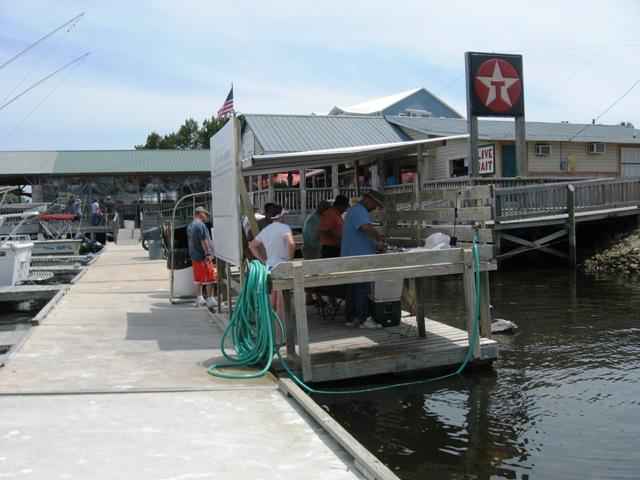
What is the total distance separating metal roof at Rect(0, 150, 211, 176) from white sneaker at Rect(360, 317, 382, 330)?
27244 millimetres

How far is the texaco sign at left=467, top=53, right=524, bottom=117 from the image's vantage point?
21.7 m

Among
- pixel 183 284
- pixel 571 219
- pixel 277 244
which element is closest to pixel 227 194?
pixel 277 244

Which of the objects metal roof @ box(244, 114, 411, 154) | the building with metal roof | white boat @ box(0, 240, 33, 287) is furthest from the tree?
white boat @ box(0, 240, 33, 287)

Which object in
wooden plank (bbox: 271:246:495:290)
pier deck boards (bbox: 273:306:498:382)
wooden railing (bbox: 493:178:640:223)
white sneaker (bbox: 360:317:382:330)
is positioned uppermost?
wooden railing (bbox: 493:178:640:223)

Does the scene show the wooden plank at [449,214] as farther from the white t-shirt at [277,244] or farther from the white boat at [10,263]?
the white boat at [10,263]

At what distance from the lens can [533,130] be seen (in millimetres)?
27719

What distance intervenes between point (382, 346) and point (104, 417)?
11.3 ft

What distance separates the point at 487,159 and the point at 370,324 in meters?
18.4

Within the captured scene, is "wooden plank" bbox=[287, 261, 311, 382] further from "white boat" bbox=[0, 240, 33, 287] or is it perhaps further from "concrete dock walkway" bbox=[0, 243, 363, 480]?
"white boat" bbox=[0, 240, 33, 287]

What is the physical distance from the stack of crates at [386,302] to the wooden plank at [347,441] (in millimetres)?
2405

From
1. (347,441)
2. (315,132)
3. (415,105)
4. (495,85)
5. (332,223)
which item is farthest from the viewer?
(415,105)

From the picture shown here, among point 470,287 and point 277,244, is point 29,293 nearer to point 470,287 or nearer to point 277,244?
point 277,244

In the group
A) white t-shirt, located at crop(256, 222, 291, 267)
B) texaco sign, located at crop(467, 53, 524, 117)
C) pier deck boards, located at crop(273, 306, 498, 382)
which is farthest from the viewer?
texaco sign, located at crop(467, 53, 524, 117)

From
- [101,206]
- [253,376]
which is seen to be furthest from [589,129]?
[253,376]
